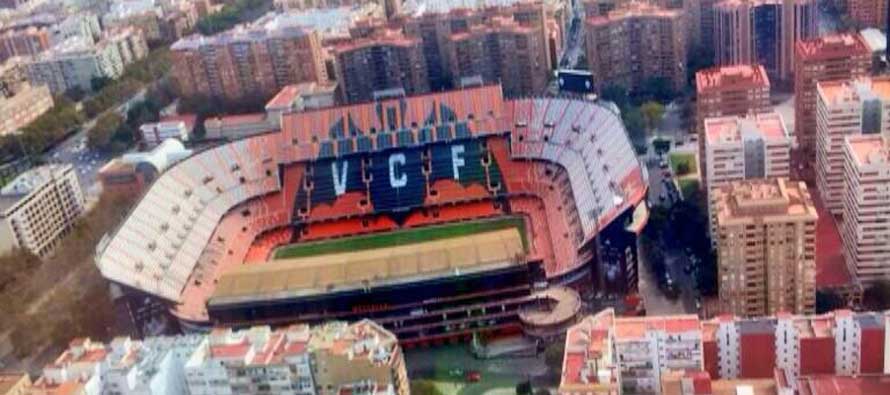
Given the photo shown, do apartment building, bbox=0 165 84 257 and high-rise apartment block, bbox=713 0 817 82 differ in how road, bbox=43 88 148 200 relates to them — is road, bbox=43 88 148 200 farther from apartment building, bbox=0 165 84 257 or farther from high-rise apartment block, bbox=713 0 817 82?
high-rise apartment block, bbox=713 0 817 82

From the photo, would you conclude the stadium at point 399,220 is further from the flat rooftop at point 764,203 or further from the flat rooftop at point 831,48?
the flat rooftop at point 831,48

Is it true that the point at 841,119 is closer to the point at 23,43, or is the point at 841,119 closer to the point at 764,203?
the point at 764,203

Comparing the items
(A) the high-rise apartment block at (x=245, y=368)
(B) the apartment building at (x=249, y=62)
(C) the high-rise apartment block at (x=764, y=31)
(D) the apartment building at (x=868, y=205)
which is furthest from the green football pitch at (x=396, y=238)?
(C) the high-rise apartment block at (x=764, y=31)

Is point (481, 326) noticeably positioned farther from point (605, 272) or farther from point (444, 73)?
point (444, 73)

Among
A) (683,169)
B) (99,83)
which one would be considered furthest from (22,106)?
(683,169)

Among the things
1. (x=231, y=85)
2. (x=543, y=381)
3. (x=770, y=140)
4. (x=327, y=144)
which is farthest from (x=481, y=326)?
(x=231, y=85)

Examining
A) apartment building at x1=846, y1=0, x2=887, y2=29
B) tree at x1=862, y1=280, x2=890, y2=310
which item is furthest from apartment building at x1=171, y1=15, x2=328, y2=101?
tree at x1=862, y1=280, x2=890, y2=310

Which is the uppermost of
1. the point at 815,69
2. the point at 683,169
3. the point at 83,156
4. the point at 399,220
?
the point at 815,69
